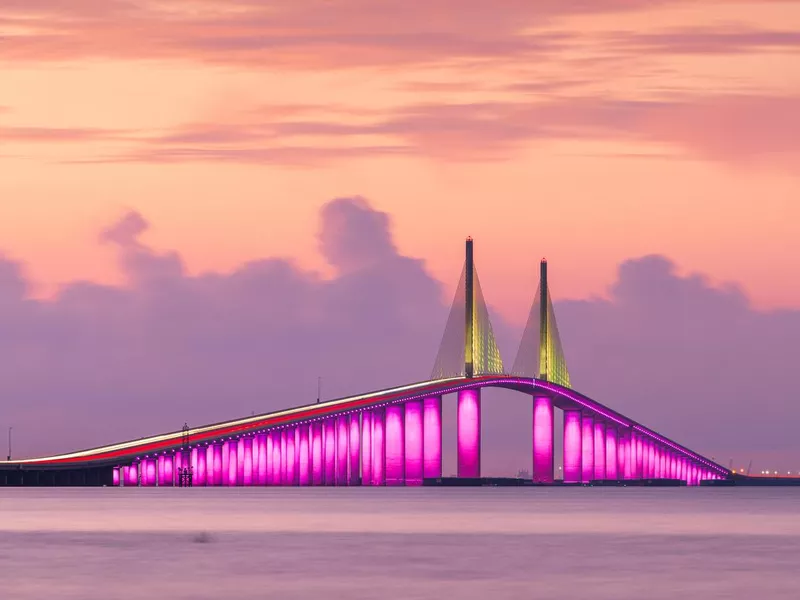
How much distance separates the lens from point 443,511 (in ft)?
313

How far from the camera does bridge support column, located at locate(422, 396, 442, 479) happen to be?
18362 cm

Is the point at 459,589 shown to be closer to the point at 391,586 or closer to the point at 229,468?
the point at 391,586

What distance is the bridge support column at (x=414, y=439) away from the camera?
183625 mm

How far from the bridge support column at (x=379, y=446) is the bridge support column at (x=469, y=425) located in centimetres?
733

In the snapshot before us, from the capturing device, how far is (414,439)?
184125mm

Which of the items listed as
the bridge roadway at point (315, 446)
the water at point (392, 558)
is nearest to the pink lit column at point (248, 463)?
the bridge roadway at point (315, 446)

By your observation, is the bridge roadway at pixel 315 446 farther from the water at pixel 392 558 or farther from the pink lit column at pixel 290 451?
the water at pixel 392 558

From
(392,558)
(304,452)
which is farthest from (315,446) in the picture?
(392,558)

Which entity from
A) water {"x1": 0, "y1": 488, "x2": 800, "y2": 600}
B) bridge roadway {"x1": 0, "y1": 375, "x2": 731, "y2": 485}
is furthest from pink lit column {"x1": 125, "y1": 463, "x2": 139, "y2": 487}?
water {"x1": 0, "y1": 488, "x2": 800, "y2": 600}

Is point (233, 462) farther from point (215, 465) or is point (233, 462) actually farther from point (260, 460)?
point (260, 460)

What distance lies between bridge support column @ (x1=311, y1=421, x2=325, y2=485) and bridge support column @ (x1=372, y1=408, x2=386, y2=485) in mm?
5206

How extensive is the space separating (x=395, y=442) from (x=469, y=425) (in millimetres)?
7315

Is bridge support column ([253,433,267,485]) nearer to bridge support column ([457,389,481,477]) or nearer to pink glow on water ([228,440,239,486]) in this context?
pink glow on water ([228,440,239,486])

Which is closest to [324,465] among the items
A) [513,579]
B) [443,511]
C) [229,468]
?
[229,468]
